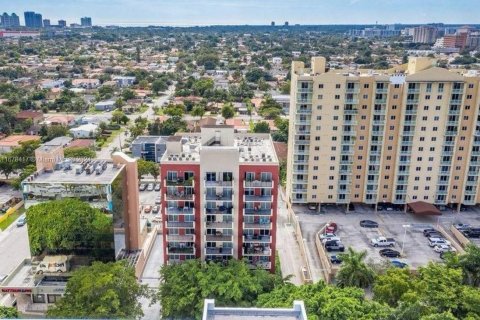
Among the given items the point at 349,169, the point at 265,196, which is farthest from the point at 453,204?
the point at 265,196

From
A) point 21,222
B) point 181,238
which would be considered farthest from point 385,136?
point 21,222

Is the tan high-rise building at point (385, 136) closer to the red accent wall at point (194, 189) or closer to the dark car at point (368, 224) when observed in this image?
the dark car at point (368, 224)

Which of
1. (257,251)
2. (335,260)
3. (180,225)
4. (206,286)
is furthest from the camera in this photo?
(335,260)

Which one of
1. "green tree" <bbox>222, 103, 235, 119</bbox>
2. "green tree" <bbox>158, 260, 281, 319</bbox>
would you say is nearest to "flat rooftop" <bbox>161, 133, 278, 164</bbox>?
"green tree" <bbox>158, 260, 281, 319</bbox>

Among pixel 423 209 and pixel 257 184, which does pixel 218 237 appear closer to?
pixel 257 184

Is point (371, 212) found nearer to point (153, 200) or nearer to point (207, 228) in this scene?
point (207, 228)
